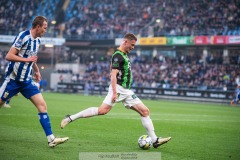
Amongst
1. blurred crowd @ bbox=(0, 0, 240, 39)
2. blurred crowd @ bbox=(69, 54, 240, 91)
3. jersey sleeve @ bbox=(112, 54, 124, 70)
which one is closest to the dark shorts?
jersey sleeve @ bbox=(112, 54, 124, 70)

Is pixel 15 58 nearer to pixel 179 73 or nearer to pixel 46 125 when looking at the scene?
pixel 46 125

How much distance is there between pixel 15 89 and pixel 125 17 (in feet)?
145

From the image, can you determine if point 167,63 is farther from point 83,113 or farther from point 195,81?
point 83,113

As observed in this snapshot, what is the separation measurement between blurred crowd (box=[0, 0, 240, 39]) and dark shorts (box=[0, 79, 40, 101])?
113 ft

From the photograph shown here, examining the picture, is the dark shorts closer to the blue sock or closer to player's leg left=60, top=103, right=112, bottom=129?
the blue sock

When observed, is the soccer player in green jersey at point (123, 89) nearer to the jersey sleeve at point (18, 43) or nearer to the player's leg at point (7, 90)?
the player's leg at point (7, 90)

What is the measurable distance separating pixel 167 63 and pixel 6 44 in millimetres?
22311

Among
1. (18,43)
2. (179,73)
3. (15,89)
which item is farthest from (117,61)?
(179,73)

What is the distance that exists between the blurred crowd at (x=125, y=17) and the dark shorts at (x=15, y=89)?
34.4m

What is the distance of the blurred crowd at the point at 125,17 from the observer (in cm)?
4300

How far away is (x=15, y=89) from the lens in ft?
27.6

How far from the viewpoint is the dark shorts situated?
8.34 meters

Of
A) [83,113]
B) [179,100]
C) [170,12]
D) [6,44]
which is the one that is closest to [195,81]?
[179,100]

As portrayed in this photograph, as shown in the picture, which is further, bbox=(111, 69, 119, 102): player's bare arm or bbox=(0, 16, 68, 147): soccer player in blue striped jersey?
bbox=(111, 69, 119, 102): player's bare arm
